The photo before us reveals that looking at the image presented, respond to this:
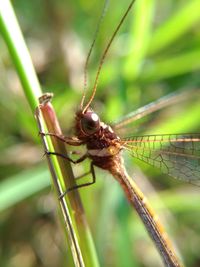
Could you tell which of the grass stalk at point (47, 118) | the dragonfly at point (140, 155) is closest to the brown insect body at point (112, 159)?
the dragonfly at point (140, 155)

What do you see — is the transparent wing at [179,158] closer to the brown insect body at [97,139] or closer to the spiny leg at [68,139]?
the brown insect body at [97,139]

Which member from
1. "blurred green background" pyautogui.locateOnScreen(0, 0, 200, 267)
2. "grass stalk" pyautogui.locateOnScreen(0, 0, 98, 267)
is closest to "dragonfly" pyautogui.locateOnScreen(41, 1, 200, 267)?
"blurred green background" pyautogui.locateOnScreen(0, 0, 200, 267)

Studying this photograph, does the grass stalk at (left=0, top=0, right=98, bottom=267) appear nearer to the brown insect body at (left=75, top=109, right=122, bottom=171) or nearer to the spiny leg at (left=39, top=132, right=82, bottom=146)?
the spiny leg at (left=39, top=132, right=82, bottom=146)

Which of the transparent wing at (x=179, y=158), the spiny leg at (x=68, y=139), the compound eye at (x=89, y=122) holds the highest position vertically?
the compound eye at (x=89, y=122)

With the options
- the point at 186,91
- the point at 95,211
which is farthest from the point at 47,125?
the point at 186,91

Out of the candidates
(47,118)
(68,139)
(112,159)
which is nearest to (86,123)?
(68,139)

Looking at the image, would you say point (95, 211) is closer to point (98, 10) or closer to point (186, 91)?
point (186, 91)

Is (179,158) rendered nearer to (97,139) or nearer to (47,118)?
(97,139)
